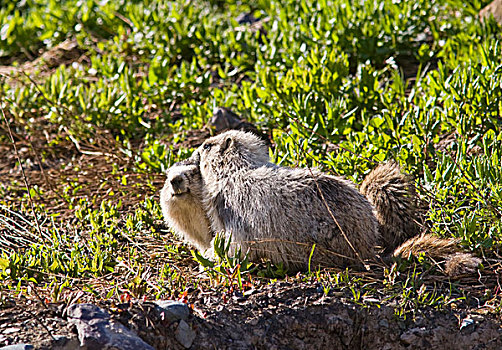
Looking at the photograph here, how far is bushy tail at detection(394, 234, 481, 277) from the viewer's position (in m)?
3.90

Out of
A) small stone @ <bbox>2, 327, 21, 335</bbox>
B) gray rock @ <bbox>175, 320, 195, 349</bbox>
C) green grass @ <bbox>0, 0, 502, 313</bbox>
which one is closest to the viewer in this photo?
small stone @ <bbox>2, 327, 21, 335</bbox>

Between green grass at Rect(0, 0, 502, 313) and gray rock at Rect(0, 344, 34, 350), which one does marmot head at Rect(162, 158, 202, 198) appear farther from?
gray rock at Rect(0, 344, 34, 350)

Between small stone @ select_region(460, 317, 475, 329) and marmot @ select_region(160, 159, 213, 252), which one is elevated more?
marmot @ select_region(160, 159, 213, 252)

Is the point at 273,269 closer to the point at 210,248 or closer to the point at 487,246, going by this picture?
the point at 210,248

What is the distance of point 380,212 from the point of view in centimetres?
425

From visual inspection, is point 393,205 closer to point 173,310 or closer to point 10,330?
point 173,310

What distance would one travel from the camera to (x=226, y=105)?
6055 millimetres

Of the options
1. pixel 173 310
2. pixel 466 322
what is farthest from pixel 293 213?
pixel 466 322

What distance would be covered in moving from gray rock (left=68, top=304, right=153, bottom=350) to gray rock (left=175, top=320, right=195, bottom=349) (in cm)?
21

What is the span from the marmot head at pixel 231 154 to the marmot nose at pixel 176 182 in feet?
0.66

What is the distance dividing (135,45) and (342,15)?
2393mm

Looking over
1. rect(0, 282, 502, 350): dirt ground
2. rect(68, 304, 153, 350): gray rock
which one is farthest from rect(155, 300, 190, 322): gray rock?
rect(68, 304, 153, 350): gray rock

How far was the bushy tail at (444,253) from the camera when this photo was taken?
3.90 meters

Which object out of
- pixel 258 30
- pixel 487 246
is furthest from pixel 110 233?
pixel 258 30
